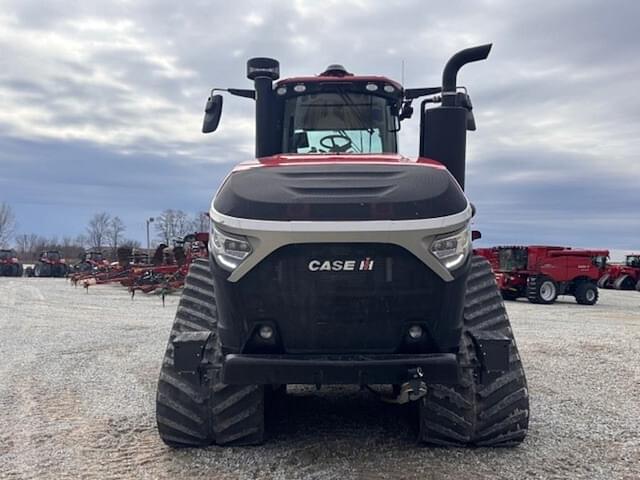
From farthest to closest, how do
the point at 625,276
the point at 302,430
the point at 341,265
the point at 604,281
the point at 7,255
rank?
1. the point at 7,255
2. the point at 604,281
3. the point at 625,276
4. the point at 302,430
5. the point at 341,265

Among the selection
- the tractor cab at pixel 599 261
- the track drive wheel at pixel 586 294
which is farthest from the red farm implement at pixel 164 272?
the tractor cab at pixel 599 261

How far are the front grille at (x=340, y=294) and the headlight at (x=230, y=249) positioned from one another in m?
0.11

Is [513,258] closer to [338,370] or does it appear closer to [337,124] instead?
[337,124]

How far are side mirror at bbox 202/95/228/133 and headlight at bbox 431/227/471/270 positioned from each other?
2.93 meters

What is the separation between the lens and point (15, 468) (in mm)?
4000

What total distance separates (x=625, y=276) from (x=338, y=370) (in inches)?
1268

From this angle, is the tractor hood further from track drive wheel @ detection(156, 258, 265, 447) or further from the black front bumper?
track drive wheel @ detection(156, 258, 265, 447)

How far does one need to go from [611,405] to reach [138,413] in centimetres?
455

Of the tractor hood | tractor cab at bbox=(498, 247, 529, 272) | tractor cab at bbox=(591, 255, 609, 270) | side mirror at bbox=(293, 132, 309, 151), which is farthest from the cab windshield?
tractor cab at bbox=(591, 255, 609, 270)

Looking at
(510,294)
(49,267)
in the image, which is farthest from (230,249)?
(49,267)

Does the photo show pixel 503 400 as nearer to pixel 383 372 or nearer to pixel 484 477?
pixel 484 477

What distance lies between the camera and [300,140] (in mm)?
5188

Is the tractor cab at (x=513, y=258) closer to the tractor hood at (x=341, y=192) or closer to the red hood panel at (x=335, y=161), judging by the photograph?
the red hood panel at (x=335, y=161)

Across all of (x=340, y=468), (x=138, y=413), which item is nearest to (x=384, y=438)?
(x=340, y=468)
